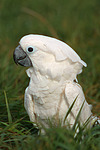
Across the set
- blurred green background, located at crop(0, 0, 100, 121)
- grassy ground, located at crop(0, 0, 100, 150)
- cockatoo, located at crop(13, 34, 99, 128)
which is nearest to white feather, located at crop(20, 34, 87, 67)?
cockatoo, located at crop(13, 34, 99, 128)

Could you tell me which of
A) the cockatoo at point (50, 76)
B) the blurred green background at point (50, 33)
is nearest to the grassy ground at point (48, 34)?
the blurred green background at point (50, 33)

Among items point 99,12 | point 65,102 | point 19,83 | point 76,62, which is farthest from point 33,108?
point 99,12

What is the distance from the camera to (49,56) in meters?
1.81

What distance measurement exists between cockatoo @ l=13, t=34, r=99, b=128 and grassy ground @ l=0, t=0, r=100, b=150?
0.19 meters

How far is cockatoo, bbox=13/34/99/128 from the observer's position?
1790 mm

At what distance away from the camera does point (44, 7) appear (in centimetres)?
626

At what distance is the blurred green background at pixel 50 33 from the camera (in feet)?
9.91

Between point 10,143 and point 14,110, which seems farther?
point 14,110

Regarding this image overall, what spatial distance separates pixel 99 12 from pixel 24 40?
174 inches

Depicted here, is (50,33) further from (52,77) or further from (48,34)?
(52,77)

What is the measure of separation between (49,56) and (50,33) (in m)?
2.92

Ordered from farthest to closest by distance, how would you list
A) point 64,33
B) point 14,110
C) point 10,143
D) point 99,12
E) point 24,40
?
point 99,12 < point 64,33 < point 14,110 < point 10,143 < point 24,40

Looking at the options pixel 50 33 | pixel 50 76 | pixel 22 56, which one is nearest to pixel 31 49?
pixel 22 56

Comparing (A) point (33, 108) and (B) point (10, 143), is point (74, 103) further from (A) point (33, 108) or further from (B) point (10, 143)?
(B) point (10, 143)
